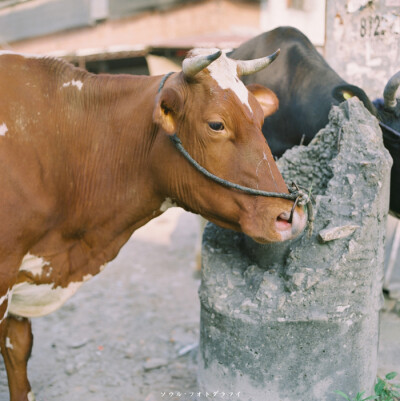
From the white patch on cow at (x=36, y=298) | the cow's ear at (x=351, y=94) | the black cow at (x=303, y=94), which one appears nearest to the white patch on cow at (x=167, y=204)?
the white patch on cow at (x=36, y=298)

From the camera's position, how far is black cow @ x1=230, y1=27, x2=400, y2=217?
10.3 feet

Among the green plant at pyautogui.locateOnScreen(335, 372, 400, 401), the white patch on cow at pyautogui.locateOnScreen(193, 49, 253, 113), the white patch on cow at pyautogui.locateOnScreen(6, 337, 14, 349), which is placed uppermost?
the white patch on cow at pyautogui.locateOnScreen(193, 49, 253, 113)

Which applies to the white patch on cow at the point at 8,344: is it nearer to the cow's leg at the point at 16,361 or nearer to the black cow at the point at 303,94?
the cow's leg at the point at 16,361

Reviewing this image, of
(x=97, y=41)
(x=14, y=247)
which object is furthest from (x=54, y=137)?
(x=97, y=41)

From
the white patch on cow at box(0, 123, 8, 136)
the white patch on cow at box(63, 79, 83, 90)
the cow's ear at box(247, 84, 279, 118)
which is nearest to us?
the white patch on cow at box(0, 123, 8, 136)

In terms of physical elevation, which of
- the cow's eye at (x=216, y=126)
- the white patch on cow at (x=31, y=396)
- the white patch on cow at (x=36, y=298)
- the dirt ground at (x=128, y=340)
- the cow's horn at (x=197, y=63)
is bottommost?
the dirt ground at (x=128, y=340)

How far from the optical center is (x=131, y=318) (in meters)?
4.37

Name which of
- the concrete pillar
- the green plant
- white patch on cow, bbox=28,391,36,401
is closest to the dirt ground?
white patch on cow, bbox=28,391,36,401

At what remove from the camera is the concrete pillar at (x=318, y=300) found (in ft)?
7.98

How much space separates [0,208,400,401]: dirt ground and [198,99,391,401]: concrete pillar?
42 cm

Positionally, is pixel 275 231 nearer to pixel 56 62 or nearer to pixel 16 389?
pixel 56 62

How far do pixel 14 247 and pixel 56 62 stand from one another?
98cm

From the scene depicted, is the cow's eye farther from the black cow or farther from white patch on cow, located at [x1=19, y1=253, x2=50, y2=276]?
white patch on cow, located at [x1=19, y1=253, x2=50, y2=276]

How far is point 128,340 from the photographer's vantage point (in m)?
3.95
